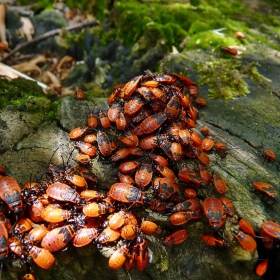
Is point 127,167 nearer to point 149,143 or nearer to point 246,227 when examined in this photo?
→ point 149,143

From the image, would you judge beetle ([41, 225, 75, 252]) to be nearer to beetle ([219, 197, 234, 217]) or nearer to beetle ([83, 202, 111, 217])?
beetle ([83, 202, 111, 217])

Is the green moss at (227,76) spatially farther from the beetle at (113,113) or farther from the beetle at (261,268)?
the beetle at (261,268)

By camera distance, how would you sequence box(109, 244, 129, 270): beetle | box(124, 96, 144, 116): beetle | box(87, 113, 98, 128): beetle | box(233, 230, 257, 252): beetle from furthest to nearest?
box(124, 96, 144, 116): beetle, box(87, 113, 98, 128): beetle, box(233, 230, 257, 252): beetle, box(109, 244, 129, 270): beetle

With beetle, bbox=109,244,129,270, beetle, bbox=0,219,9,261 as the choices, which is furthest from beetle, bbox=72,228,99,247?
beetle, bbox=0,219,9,261

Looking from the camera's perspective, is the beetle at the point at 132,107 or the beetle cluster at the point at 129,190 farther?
the beetle at the point at 132,107

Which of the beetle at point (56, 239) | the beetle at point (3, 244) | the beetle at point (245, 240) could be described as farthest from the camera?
the beetle at point (245, 240)

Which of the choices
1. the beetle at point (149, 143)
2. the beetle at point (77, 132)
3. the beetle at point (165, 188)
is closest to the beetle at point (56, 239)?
the beetle at point (165, 188)
